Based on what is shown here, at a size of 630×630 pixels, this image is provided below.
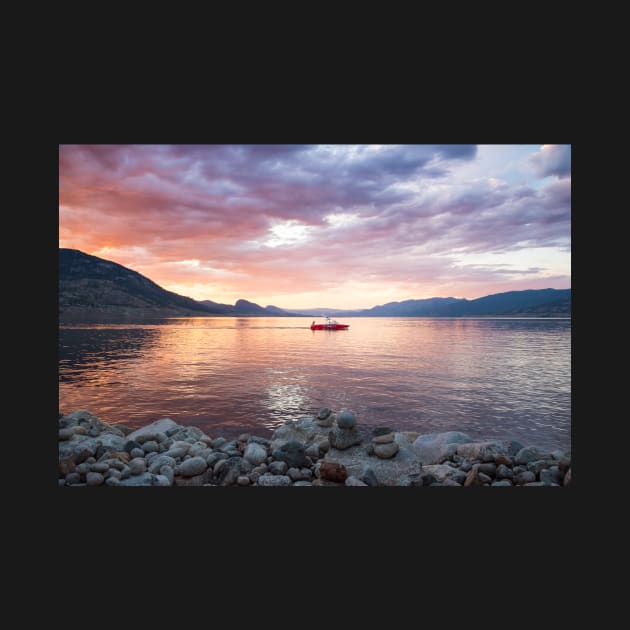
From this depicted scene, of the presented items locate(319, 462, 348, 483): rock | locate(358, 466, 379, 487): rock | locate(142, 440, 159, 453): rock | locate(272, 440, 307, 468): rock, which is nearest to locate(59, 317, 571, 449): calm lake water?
locate(142, 440, 159, 453): rock

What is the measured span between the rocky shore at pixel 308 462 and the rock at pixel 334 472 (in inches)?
0.5

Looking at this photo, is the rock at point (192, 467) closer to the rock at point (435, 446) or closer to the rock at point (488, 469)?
the rock at point (435, 446)

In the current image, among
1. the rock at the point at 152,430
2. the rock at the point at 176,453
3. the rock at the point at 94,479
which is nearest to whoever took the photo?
the rock at the point at 94,479

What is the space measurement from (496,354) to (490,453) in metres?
13.3

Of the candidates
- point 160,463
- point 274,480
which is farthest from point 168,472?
point 274,480

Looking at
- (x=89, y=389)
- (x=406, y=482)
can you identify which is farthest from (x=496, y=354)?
(x=89, y=389)

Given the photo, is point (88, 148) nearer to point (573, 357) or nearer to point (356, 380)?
point (573, 357)

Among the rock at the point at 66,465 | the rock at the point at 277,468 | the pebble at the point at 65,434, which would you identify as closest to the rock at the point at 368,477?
the rock at the point at 277,468

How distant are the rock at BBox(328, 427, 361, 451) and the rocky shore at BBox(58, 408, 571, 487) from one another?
0.01 metres

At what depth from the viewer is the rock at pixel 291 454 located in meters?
4.50

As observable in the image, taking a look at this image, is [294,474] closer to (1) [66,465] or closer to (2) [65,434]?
(1) [66,465]

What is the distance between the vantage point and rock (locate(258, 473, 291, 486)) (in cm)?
417

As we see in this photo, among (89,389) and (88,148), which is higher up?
(88,148)

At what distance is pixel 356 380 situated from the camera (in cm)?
1079
